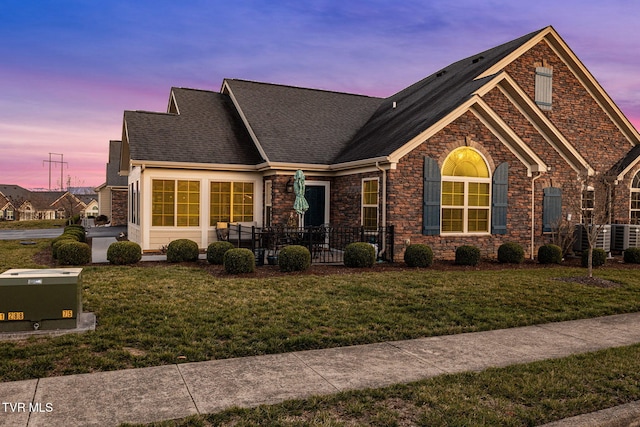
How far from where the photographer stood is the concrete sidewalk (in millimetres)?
4336

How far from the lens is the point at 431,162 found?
48.9ft

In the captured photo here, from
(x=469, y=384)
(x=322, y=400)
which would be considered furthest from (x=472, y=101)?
(x=322, y=400)

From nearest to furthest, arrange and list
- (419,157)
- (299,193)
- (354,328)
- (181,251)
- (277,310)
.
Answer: (354,328) → (277,310) → (181,251) → (419,157) → (299,193)

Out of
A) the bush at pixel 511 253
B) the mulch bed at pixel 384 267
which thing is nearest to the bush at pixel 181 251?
the mulch bed at pixel 384 267

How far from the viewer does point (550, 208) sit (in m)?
17.1

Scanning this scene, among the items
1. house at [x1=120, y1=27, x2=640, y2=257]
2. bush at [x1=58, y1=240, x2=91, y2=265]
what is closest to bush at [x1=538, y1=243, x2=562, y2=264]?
house at [x1=120, y1=27, x2=640, y2=257]

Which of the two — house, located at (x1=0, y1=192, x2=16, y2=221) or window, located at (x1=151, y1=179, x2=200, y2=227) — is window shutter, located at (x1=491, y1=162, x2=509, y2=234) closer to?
window, located at (x1=151, y1=179, x2=200, y2=227)

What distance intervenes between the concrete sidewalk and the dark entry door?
10.9m

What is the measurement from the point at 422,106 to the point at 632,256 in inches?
347

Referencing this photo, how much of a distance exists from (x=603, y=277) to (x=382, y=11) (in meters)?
11.7

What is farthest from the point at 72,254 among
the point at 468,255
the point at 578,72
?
the point at 578,72

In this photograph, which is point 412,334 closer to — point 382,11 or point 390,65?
point 382,11

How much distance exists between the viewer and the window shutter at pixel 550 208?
1697 cm

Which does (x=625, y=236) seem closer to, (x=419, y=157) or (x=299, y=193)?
(x=419, y=157)
